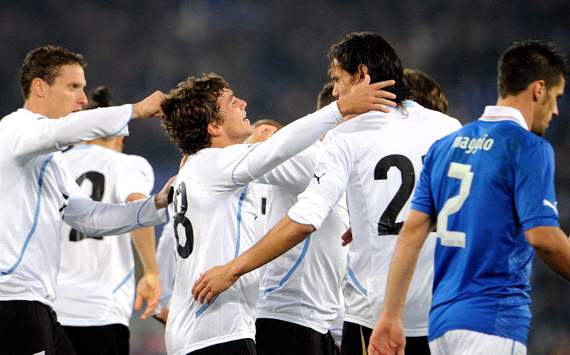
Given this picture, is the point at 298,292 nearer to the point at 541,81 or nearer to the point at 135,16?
the point at 541,81

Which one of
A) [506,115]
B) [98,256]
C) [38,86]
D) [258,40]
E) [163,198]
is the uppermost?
[258,40]

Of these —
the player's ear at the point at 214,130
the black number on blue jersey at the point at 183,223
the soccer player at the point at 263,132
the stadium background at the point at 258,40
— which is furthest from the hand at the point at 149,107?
the stadium background at the point at 258,40

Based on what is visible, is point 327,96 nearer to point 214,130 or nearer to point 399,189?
point 214,130

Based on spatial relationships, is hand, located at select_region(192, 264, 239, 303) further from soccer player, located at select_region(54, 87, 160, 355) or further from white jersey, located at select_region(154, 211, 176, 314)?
white jersey, located at select_region(154, 211, 176, 314)

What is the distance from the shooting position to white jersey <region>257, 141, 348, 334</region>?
5.06m

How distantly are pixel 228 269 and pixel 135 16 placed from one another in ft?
37.2

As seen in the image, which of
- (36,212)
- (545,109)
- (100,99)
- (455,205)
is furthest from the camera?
(100,99)

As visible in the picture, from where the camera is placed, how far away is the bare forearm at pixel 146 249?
7453 millimetres

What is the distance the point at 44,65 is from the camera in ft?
18.0

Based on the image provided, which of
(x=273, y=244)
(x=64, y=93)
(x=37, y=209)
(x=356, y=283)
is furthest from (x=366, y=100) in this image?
(x=64, y=93)

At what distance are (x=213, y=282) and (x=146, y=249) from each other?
3425 mm

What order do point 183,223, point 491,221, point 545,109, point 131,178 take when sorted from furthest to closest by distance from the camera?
1. point 131,178
2. point 183,223
3. point 545,109
4. point 491,221

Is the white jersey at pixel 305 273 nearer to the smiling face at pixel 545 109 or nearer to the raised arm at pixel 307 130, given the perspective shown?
the raised arm at pixel 307 130

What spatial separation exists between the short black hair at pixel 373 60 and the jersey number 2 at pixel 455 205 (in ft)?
3.40
